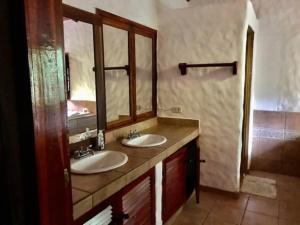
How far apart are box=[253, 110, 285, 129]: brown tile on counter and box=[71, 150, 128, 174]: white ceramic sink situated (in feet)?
7.75

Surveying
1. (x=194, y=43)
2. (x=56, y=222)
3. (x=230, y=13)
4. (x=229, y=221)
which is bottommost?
(x=229, y=221)

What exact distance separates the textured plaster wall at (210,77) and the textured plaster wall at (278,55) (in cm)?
87

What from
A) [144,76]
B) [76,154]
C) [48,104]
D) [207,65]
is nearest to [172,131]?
[144,76]

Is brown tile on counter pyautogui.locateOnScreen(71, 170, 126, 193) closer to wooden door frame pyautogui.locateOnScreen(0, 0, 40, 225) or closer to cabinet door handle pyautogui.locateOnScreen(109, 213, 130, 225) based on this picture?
cabinet door handle pyautogui.locateOnScreen(109, 213, 130, 225)

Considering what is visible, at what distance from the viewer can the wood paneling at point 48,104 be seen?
52cm

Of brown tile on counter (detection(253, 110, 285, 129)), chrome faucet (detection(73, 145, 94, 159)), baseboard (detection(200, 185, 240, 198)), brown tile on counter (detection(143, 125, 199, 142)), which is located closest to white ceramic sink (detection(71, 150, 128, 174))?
chrome faucet (detection(73, 145, 94, 159))

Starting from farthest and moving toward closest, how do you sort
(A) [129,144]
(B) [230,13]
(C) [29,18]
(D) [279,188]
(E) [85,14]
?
1. (D) [279,188]
2. (B) [230,13]
3. (A) [129,144]
4. (E) [85,14]
5. (C) [29,18]

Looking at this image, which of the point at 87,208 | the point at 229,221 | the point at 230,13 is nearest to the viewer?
the point at 87,208

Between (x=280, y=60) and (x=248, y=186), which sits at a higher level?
(x=280, y=60)

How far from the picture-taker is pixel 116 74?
2.31 meters

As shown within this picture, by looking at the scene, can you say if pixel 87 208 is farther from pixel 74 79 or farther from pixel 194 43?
pixel 194 43

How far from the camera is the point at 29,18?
499mm

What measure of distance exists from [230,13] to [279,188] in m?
2.13

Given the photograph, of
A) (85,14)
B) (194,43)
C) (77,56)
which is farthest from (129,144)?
(194,43)
